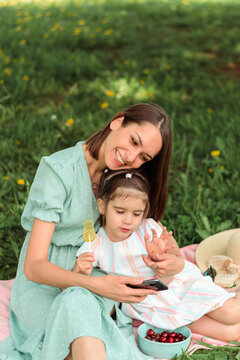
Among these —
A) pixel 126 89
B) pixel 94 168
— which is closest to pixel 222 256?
pixel 94 168

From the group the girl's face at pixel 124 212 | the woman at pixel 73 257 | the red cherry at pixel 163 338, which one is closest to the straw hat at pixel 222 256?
the woman at pixel 73 257

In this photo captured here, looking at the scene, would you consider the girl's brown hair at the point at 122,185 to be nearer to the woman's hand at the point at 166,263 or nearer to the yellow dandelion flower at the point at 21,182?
the woman's hand at the point at 166,263

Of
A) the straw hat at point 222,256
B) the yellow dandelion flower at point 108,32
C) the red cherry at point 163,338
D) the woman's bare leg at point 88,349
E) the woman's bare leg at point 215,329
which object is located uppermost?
the yellow dandelion flower at point 108,32

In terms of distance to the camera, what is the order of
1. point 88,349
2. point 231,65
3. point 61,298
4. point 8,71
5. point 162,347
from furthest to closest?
point 231,65
point 8,71
point 162,347
point 61,298
point 88,349

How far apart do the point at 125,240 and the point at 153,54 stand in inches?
164

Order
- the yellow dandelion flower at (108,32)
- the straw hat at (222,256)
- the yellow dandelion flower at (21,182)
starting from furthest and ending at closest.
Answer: the yellow dandelion flower at (108,32)
the yellow dandelion flower at (21,182)
the straw hat at (222,256)

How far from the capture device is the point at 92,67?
5.50m

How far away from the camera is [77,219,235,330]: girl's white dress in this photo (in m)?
2.39

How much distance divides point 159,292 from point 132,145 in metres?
0.73

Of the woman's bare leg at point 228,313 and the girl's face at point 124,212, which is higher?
the girl's face at point 124,212

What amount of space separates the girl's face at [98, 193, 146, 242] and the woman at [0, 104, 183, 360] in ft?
0.39

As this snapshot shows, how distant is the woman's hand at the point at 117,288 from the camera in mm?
2096

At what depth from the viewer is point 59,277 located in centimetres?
216

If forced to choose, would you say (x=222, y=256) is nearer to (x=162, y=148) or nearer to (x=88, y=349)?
(x=162, y=148)
